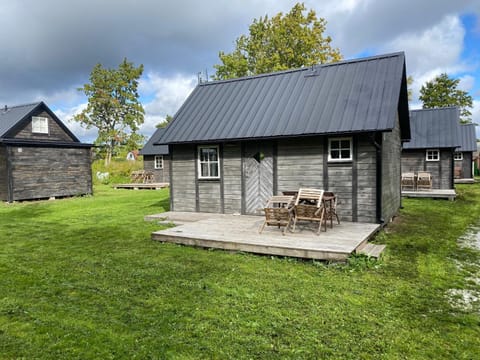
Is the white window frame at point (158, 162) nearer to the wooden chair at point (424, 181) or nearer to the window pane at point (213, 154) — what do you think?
the window pane at point (213, 154)

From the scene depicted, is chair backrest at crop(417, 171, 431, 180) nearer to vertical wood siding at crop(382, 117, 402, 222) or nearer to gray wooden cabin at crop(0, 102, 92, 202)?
vertical wood siding at crop(382, 117, 402, 222)

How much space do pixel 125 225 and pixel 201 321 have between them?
6.82 metres

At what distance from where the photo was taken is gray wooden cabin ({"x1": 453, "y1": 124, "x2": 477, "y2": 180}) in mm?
24078

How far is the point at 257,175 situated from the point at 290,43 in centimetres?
2084

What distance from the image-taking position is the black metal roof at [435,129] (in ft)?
59.7

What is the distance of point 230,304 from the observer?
14.4ft

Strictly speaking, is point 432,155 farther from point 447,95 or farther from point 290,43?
point 447,95

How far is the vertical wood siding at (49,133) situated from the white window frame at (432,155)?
20.2 metres

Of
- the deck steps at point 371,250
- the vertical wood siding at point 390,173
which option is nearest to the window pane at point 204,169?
the vertical wood siding at point 390,173

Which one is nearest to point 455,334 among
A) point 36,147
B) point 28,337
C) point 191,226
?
point 28,337

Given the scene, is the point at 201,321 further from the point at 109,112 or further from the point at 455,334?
the point at 109,112

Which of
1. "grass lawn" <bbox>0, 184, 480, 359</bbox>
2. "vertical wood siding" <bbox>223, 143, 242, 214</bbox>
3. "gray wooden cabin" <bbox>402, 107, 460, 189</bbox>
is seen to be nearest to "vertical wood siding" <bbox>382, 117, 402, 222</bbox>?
"grass lawn" <bbox>0, 184, 480, 359</bbox>

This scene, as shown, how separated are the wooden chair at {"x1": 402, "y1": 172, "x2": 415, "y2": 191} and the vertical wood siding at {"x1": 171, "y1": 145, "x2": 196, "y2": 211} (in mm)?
11129

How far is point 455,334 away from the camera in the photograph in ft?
11.9
